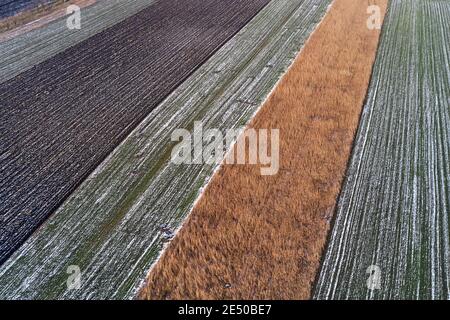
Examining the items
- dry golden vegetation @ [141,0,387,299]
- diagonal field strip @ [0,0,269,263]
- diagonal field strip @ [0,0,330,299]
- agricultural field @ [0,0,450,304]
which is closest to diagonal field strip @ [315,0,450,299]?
agricultural field @ [0,0,450,304]

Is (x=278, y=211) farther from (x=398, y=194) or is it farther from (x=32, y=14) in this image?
(x=32, y=14)

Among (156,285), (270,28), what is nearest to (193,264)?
(156,285)

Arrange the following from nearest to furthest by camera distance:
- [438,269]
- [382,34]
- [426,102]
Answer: [438,269]
[426,102]
[382,34]

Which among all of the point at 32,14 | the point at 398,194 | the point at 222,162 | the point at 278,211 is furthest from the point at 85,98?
the point at 398,194

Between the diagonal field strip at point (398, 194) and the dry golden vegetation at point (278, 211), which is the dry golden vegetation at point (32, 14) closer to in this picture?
the dry golden vegetation at point (278, 211)

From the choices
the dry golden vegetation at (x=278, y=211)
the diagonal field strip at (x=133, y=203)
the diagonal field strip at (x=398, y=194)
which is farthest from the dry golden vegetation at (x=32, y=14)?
the diagonal field strip at (x=398, y=194)
